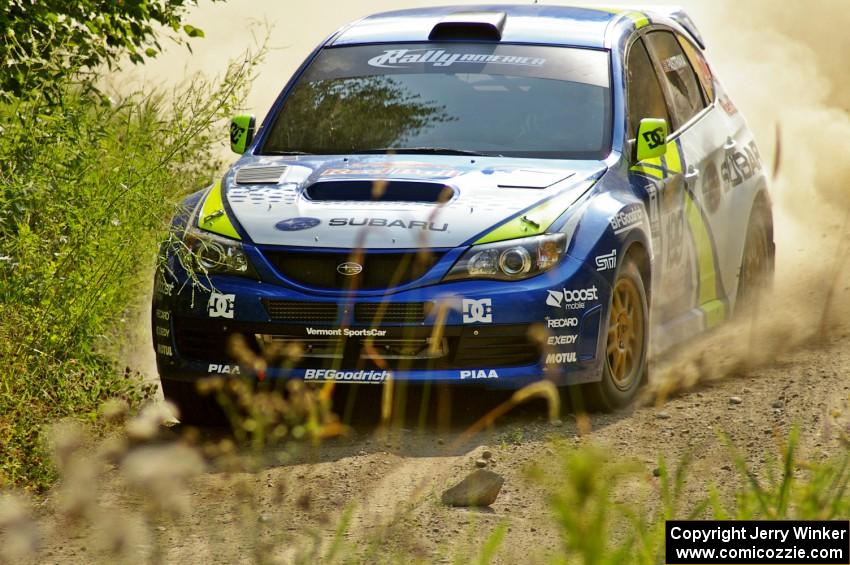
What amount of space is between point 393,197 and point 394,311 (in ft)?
1.88

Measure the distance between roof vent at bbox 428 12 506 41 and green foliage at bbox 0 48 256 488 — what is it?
1516mm

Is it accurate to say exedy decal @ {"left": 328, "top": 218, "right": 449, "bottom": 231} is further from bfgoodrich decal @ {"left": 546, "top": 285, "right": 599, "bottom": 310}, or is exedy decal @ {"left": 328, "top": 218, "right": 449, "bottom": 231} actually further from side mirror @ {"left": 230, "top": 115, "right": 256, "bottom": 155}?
side mirror @ {"left": 230, "top": 115, "right": 256, "bottom": 155}

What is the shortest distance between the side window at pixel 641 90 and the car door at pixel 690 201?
0.09 metres

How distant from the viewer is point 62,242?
7.14 metres

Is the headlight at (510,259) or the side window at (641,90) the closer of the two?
the headlight at (510,259)

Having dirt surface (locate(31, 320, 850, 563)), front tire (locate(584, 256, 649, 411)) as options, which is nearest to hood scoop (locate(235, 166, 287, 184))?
dirt surface (locate(31, 320, 850, 563))

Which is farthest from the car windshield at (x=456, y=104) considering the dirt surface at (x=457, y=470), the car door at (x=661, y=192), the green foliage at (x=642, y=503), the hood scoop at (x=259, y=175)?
the green foliage at (x=642, y=503)

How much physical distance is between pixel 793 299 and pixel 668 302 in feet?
8.36

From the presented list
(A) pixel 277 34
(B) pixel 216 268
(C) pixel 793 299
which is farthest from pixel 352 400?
(A) pixel 277 34

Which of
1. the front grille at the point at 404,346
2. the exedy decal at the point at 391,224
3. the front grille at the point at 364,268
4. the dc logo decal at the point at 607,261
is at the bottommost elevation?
the front grille at the point at 404,346

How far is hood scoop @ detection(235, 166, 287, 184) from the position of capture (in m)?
7.62

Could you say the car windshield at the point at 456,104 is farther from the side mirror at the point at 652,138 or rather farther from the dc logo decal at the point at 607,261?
the dc logo decal at the point at 607,261

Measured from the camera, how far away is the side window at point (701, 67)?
960cm

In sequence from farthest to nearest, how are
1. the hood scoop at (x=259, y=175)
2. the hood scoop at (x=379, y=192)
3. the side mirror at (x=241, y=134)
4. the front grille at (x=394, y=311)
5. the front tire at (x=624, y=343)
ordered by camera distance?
the side mirror at (x=241, y=134), the hood scoop at (x=259, y=175), the front tire at (x=624, y=343), the hood scoop at (x=379, y=192), the front grille at (x=394, y=311)
